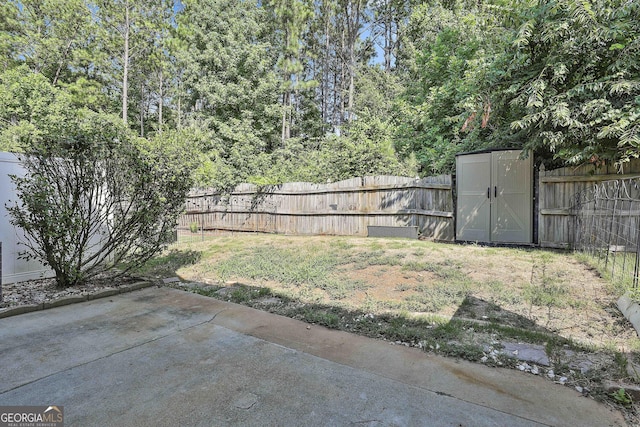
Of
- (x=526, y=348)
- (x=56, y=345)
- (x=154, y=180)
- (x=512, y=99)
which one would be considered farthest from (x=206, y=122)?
(x=526, y=348)

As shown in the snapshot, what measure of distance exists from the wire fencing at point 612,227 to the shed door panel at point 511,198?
100cm

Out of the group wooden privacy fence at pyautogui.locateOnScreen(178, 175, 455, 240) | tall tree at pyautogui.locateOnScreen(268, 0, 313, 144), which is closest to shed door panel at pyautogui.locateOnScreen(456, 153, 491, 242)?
wooden privacy fence at pyautogui.locateOnScreen(178, 175, 455, 240)

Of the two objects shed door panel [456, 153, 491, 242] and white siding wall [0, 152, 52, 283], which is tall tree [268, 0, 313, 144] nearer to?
shed door panel [456, 153, 491, 242]

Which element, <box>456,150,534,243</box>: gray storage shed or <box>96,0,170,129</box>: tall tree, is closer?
<box>456,150,534,243</box>: gray storage shed

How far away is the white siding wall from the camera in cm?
415

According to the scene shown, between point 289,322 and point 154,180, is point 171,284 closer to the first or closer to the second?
point 154,180

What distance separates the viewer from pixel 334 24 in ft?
62.6

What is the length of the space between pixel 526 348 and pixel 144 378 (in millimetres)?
2843

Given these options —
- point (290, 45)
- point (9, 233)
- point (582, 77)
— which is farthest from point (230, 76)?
point (582, 77)

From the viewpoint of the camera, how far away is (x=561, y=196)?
19.4 feet

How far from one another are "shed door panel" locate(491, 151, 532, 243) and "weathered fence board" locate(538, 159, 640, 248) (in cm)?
23

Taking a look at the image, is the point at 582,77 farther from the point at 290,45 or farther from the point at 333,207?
the point at 290,45

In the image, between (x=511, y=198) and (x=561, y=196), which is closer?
(x=561, y=196)

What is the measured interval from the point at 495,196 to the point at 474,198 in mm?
396
